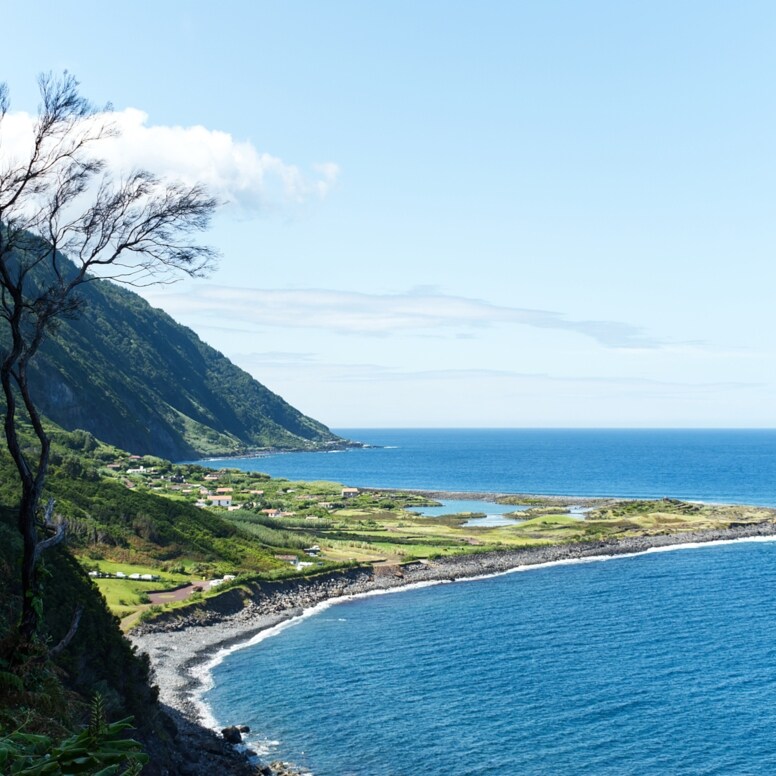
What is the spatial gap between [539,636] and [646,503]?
355 ft

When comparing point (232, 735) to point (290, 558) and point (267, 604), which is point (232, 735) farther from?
point (290, 558)

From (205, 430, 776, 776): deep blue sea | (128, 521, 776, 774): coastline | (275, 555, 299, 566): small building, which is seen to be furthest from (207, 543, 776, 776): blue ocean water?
(275, 555, 299, 566): small building

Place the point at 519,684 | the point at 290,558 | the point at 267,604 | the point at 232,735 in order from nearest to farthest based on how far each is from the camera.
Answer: the point at 232,735
the point at 519,684
the point at 267,604
the point at 290,558

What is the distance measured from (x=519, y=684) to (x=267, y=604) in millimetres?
32496

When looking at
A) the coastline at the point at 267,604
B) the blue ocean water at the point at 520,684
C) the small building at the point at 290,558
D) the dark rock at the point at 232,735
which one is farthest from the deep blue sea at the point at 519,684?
the small building at the point at 290,558

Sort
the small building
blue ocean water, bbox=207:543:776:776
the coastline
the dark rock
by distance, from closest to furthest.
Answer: blue ocean water, bbox=207:543:776:776 < the dark rock < the coastline < the small building

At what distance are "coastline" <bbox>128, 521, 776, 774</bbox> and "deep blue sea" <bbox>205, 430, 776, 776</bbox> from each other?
6.38 ft

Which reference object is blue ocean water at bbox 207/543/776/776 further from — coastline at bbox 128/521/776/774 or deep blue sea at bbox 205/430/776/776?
coastline at bbox 128/521/776/774

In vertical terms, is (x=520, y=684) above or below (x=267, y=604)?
above

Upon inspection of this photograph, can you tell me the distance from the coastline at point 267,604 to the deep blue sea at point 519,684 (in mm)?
1945

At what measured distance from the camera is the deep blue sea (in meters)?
40.8

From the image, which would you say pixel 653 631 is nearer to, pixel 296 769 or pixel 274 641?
pixel 274 641

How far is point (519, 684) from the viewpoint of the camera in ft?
173

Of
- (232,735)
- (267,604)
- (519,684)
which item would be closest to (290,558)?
(267,604)
